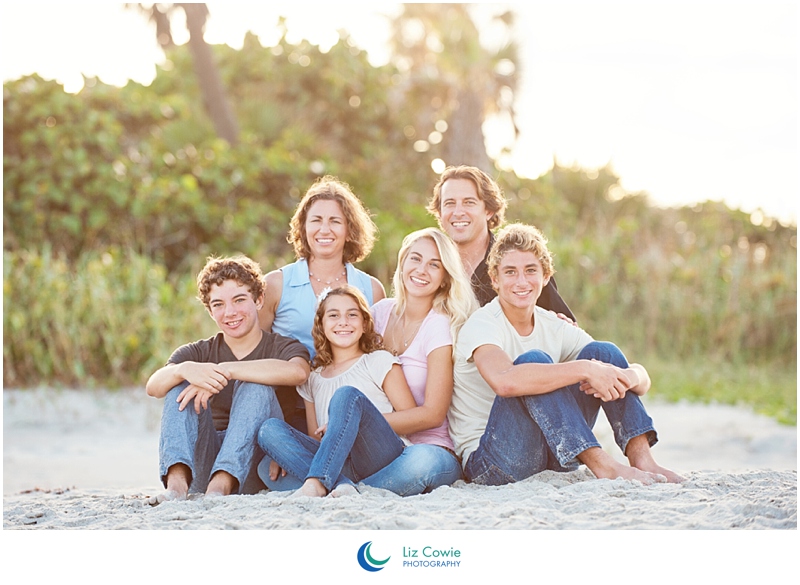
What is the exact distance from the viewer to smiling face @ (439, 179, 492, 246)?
3.74 m

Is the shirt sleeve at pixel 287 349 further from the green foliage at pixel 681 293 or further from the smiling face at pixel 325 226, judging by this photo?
the green foliage at pixel 681 293

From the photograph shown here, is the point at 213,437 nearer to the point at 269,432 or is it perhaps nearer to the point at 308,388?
the point at 269,432

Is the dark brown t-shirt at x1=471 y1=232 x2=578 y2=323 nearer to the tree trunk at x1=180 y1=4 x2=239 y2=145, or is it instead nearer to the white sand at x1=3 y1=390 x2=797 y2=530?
the white sand at x1=3 y1=390 x2=797 y2=530

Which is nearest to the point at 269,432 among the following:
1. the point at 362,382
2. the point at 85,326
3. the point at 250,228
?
→ the point at 362,382

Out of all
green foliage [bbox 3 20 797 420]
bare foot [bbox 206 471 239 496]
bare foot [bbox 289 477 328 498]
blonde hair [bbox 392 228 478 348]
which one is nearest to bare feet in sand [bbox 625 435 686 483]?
blonde hair [bbox 392 228 478 348]

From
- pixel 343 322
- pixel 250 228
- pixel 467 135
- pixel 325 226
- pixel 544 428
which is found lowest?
pixel 544 428

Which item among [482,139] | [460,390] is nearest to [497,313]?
[460,390]

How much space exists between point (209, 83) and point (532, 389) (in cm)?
767

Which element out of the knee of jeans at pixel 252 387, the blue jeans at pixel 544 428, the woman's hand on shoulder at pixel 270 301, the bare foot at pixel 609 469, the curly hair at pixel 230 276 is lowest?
the bare foot at pixel 609 469

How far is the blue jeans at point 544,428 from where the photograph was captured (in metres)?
3.10

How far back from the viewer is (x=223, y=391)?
3422 mm

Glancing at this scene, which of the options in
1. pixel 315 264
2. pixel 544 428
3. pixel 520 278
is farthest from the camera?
pixel 315 264

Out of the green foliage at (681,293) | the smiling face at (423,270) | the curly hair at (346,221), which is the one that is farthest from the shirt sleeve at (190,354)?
the green foliage at (681,293)

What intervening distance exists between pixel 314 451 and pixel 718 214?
9.30m
